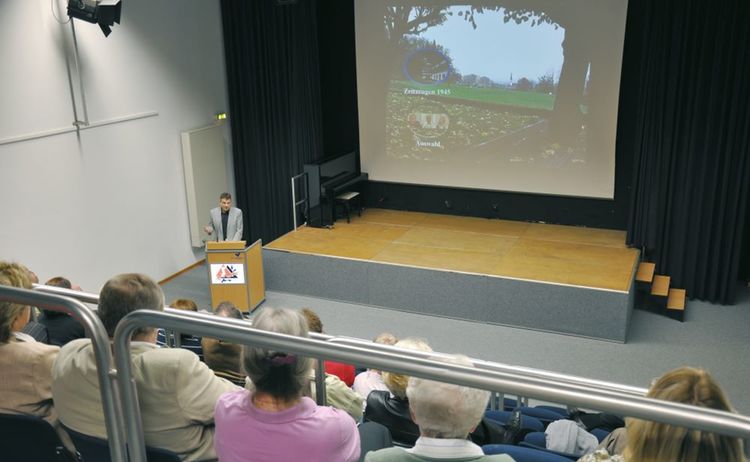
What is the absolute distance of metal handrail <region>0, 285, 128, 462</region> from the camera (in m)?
1.90

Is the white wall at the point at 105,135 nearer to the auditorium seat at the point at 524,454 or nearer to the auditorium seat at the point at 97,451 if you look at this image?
the auditorium seat at the point at 97,451

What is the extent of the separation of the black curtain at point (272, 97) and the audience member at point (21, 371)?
686cm

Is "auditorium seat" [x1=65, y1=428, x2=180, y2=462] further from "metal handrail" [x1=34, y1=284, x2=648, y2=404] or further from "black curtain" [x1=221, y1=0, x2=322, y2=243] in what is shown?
"black curtain" [x1=221, y1=0, x2=322, y2=243]

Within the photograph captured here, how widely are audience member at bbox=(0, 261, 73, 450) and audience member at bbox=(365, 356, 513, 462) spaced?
1242mm

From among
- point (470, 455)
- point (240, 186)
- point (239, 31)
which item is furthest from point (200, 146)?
point (470, 455)

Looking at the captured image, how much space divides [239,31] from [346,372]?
6329 mm

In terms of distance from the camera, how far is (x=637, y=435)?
161 centimetres

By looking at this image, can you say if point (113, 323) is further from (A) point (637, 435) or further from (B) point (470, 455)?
(A) point (637, 435)

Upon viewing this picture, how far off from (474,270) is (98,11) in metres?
4.46

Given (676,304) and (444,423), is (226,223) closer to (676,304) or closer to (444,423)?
(676,304)

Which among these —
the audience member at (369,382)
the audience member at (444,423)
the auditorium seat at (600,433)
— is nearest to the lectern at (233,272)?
the audience member at (369,382)

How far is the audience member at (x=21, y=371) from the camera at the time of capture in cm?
239

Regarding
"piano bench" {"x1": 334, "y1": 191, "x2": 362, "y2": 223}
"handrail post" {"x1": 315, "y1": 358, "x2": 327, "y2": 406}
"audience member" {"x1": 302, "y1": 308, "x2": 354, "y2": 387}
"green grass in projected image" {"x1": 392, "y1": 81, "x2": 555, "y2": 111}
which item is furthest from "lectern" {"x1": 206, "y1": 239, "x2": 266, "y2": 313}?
"handrail post" {"x1": 315, "y1": 358, "x2": 327, "y2": 406}

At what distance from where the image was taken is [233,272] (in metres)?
7.38
